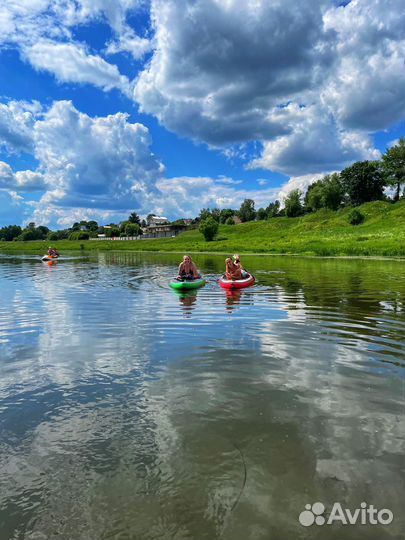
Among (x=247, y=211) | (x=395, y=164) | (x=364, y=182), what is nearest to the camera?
(x=395, y=164)

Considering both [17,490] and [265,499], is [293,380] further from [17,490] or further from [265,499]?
[17,490]

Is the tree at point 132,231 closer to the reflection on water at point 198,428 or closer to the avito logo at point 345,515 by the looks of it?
the reflection on water at point 198,428

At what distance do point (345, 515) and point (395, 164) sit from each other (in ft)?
368

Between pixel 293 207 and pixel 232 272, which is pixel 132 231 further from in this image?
pixel 232 272

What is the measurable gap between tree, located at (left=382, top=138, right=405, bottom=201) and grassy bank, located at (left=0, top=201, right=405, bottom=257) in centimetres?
942

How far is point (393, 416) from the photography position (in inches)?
264

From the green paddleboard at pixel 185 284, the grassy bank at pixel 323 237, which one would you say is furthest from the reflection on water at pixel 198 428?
the grassy bank at pixel 323 237

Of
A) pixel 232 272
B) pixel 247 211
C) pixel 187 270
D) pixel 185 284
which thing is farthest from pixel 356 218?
pixel 247 211

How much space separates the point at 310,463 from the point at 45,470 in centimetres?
362

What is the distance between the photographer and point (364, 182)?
368ft

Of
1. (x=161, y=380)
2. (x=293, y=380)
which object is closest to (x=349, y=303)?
Answer: (x=293, y=380)

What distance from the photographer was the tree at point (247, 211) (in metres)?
168

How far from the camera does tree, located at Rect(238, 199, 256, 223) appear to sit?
168000 mm

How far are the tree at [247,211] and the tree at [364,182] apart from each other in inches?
2270
